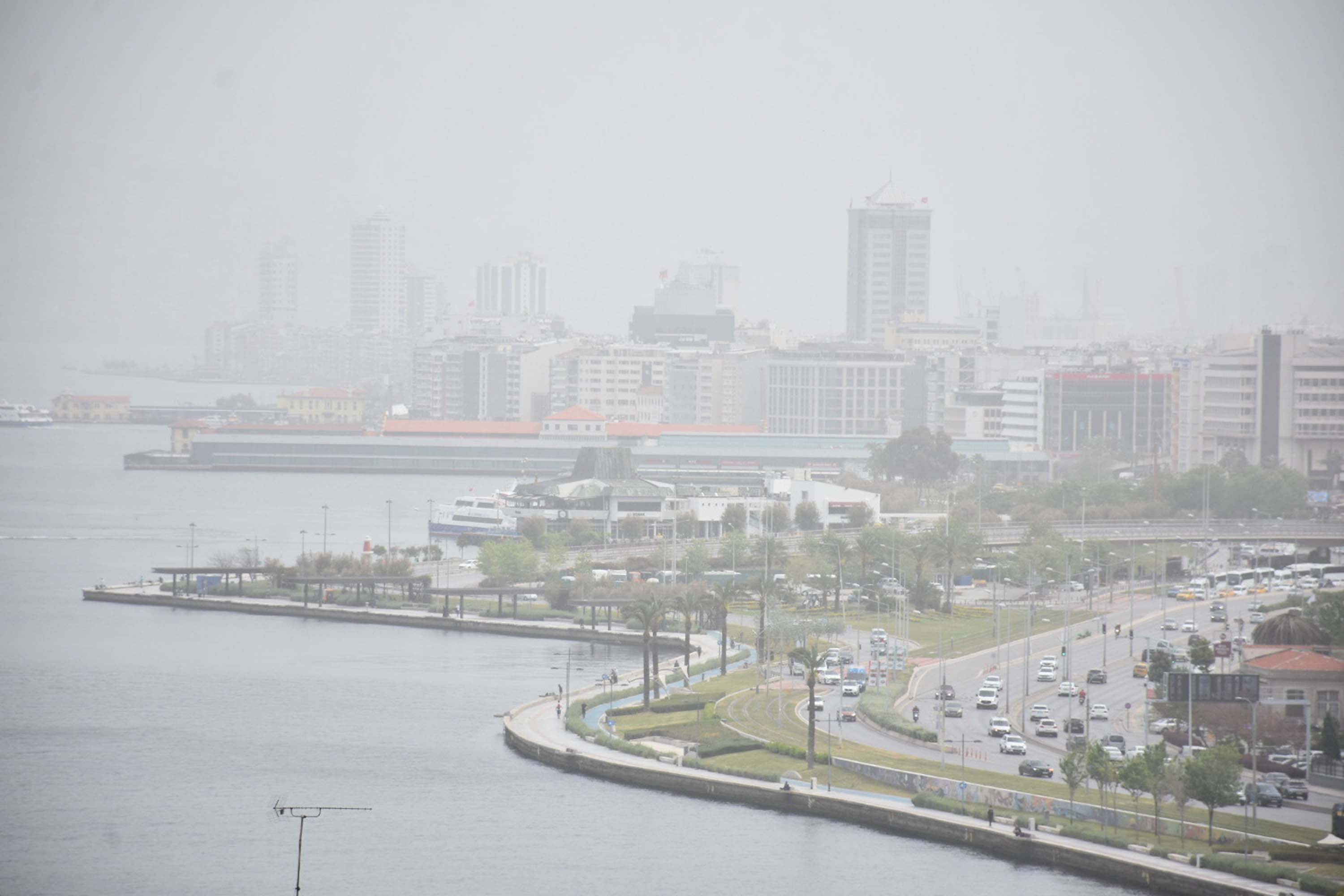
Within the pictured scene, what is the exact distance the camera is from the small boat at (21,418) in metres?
100

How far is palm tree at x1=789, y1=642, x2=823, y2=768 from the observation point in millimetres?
21328

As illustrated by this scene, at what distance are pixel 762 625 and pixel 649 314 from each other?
280 ft

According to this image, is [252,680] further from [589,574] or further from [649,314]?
[649,314]

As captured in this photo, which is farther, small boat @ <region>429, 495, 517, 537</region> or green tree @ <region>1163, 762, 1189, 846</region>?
small boat @ <region>429, 495, 517, 537</region>

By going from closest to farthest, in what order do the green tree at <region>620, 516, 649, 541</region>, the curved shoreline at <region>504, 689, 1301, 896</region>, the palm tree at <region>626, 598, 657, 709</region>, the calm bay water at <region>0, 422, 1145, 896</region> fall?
the curved shoreline at <region>504, 689, 1301, 896</region> < the calm bay water at <region>0, 422, 1145, 896</region> < the palm tree at <region>626, 598, 657, 709</region> < the green tree at <region>620, 516, 649, 541</region>

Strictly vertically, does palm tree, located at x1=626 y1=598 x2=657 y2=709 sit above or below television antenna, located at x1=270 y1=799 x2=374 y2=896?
above

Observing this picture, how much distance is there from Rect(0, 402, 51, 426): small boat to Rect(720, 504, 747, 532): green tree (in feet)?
198

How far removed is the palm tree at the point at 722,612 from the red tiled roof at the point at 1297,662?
7099 mm

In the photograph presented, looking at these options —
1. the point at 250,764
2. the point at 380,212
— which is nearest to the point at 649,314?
the point at 380,212

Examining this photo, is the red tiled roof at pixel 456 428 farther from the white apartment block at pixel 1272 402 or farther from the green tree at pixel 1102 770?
the green tree at pixel 1102 770

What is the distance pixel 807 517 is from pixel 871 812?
90.9 ft

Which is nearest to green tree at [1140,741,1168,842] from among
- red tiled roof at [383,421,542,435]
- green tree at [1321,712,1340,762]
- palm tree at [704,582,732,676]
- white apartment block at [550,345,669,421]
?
green tree at [1321,712,1340,762]

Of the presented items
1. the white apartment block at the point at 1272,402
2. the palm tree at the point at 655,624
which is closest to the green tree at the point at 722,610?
the palm tree at the point at 655,624

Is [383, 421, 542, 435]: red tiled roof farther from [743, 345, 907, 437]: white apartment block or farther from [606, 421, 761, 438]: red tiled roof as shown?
[743, 345, 907, 437]: white apartment block
